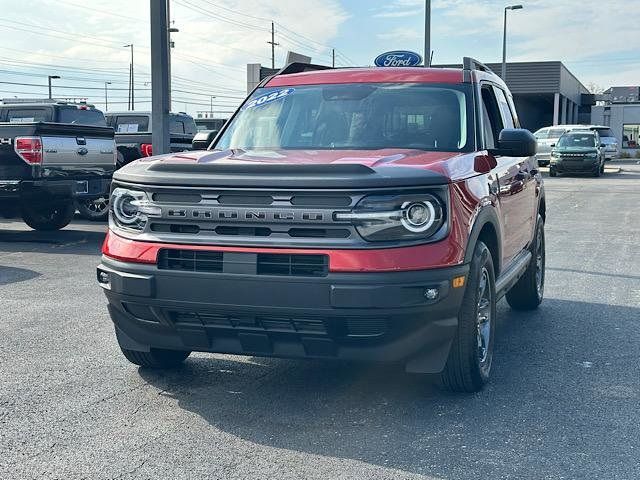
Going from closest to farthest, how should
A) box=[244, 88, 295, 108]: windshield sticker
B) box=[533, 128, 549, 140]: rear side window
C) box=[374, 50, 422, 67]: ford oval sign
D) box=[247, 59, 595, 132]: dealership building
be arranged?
box=[244, 88, 295, 108]: windshield sticker < box=[374, 50, 422, 67]: ford oval sign < box=[533, 128, 549, 140]: rear side window < box=[247, 59, 595, 132]: dealership building

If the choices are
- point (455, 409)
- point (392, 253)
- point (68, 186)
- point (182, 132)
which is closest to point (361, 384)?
point (455, 409)

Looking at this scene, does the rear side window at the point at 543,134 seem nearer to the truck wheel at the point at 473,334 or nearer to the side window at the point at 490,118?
the side window at the point at 490,118

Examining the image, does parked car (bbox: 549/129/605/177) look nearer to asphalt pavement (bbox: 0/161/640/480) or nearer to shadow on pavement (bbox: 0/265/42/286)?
asphalt pavement (bbox: 0/161/640/480)

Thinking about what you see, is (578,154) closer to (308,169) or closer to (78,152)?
(78,152)

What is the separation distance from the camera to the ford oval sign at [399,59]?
350 inches

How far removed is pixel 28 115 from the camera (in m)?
14.3

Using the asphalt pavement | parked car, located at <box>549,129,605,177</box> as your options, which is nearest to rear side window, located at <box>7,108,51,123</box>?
the asphalt pavement

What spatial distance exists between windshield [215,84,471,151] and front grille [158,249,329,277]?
134 centimetres

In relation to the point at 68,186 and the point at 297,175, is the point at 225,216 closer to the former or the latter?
the point at 297,175

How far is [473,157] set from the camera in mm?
4844

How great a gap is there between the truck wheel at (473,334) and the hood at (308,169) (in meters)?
0.54

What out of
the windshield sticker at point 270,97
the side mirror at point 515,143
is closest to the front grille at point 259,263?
the side mirror at point 515,143

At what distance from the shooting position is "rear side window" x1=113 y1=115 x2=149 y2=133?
54.1ft

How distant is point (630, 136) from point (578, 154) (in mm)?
33761
